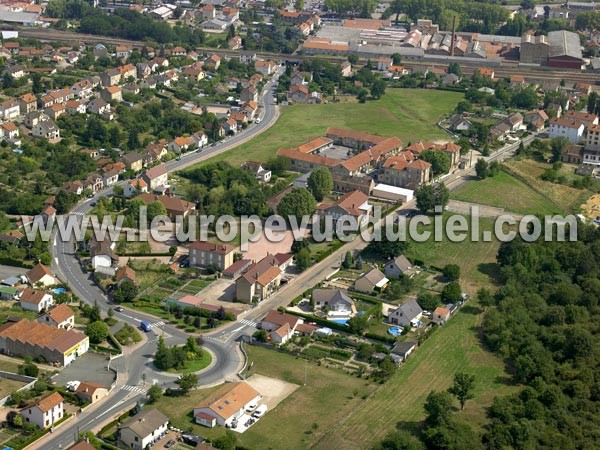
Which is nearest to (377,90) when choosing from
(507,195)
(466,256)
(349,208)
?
(507,195)

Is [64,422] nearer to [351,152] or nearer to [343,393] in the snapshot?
[343,393]

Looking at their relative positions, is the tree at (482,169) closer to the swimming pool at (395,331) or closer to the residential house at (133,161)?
the residential house at (133,161)

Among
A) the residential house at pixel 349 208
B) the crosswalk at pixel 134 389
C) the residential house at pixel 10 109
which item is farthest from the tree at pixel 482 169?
the residential house at pixel 10 109

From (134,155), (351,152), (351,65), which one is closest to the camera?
(134,155)

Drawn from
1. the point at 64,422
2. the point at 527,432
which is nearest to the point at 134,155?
the point at 64,422

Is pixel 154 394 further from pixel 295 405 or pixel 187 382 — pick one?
pixel 295 405

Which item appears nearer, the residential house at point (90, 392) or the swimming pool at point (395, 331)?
the residential house at point (90, 392)
